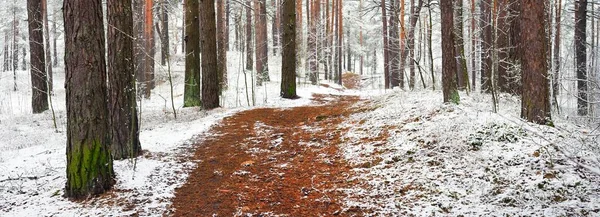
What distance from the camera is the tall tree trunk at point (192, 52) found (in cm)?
1191

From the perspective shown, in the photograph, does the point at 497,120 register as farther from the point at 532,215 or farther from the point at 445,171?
the point at 532,215

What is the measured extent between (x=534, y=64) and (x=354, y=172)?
319 cm

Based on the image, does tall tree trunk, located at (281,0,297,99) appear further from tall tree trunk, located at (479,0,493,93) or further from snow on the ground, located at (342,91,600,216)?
snow on the ground, located at (342,91,600,216)

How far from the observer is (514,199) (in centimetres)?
376

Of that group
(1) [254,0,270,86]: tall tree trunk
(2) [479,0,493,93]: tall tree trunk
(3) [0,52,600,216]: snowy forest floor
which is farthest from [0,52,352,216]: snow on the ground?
(1) [254,0,270,86]: tall tree trunk

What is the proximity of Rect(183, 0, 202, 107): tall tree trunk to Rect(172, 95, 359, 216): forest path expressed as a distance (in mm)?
3985

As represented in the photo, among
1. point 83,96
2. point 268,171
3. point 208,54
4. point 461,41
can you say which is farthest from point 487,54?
point 83,96

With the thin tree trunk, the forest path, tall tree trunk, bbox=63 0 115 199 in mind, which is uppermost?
the thin tree trunk

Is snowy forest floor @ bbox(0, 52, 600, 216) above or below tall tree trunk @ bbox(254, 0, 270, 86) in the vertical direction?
below

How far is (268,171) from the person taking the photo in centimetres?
548

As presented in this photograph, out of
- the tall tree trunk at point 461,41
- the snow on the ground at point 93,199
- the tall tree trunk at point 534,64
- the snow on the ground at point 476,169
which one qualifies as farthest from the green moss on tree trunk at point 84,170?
the tall tree trunk at point 461,41

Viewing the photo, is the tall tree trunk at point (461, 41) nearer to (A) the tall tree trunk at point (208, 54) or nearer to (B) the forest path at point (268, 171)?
(B) the forest path at point (268, 171)

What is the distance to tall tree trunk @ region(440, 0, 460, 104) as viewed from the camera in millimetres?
7645

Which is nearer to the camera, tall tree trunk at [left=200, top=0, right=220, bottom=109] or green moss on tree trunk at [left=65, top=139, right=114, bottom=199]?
green moss on tree trunk at [left=65, top=139, right=114, bottom=199]
